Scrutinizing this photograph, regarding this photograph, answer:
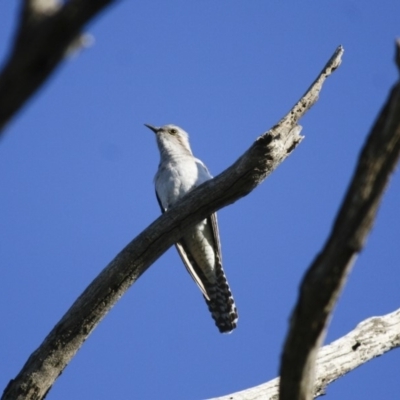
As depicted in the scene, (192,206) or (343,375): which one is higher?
(192,206)

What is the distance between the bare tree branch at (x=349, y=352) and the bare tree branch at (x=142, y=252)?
146 cm

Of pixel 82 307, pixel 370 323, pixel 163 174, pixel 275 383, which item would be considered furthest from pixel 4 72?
pixel 163 174

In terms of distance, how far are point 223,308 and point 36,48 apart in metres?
7.97

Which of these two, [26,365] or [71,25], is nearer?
[71,25]

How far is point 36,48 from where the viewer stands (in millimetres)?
1627

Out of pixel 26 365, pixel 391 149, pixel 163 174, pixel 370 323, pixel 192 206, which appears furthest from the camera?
pixel 163 174

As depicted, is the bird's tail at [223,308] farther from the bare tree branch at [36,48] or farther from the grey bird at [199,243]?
the bare tree branch at [36,48]

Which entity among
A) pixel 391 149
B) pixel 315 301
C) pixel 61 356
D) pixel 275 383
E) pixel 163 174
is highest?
pixel 163 174

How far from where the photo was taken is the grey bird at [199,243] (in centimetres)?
936

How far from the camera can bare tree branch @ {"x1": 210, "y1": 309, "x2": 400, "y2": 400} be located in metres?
5.78

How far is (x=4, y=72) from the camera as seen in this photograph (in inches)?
63.9

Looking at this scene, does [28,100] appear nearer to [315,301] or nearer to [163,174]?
[315,301]

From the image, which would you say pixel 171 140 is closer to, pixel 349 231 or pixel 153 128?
pixel 153 128

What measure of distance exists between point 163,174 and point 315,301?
8313 mm
